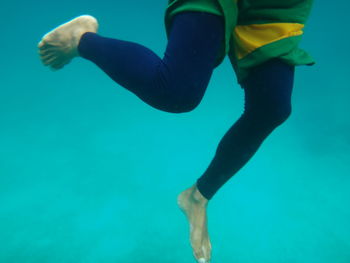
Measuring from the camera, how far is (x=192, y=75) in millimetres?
767

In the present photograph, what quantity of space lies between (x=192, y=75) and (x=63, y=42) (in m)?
0.42

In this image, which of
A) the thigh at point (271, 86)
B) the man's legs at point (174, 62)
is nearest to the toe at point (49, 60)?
the man's legs at point (174, 62)

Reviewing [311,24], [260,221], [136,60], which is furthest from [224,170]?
[311,24]

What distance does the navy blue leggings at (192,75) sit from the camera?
76 cm

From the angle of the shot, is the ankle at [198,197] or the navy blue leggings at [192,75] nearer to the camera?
the navy blue leggings at [192,75]

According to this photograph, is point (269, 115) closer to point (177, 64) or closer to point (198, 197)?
point (177, 64)

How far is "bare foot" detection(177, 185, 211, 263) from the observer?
114cm

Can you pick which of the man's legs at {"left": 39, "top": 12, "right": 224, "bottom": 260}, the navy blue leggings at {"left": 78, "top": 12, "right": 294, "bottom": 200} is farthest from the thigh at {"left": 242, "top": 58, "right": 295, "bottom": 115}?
the man's legs at {"left": 39, "top": 12, "right": 224, "bottom": 260}

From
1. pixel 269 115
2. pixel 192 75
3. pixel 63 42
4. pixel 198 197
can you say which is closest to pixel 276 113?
pixel 269 115

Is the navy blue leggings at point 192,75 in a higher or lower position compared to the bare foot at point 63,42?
lower

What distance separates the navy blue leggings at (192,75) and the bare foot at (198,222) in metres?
0.21

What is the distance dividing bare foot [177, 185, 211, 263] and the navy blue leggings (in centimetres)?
21

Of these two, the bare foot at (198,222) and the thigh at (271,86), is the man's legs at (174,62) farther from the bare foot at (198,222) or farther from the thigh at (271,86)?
the bare foot at (198,222)

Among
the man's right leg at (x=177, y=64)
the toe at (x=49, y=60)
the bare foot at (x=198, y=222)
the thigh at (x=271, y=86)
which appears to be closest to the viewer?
the man's right leg at (x=177, y=64)
